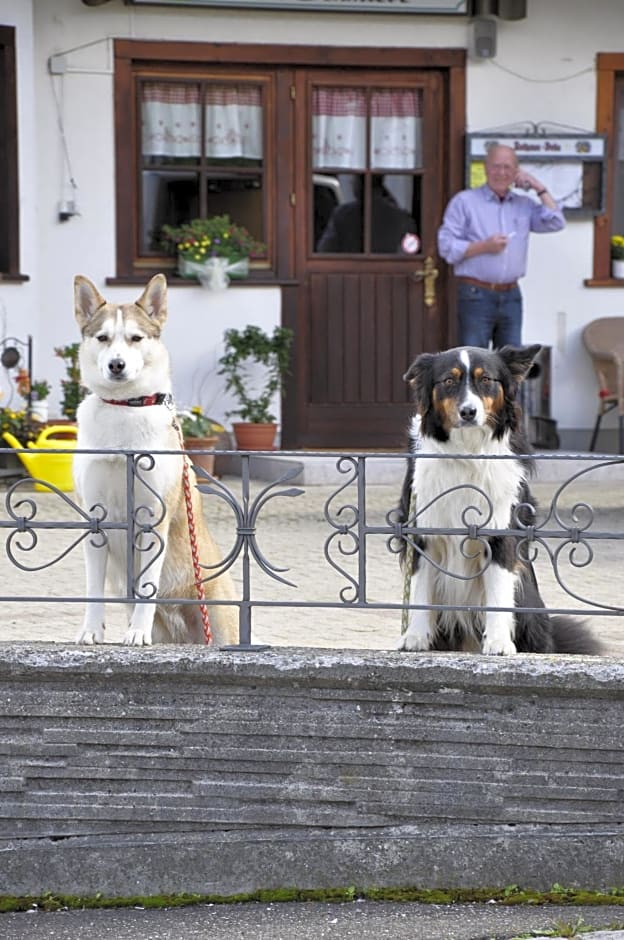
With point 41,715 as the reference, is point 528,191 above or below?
above

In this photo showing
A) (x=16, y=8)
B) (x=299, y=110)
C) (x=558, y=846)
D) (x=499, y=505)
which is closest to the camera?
(x=558, y=846)

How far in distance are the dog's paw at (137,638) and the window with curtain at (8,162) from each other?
7.10m

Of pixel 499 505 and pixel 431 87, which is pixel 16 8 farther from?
pixel 499 505

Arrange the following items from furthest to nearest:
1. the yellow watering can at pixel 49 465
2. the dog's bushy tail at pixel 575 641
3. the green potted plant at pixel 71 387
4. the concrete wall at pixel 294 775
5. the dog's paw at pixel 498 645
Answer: the green potted plant at pixel 71 387 < the yellow watering can at pixel 49 465 < the dog's bushy tail at pixel 575 641 < the dog's paw at pixel 498 645 < the concrete wall at pixel 294 775

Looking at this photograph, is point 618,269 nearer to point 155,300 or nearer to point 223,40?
point 223,40

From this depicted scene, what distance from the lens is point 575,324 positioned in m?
12.1

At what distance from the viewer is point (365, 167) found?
38.8ft

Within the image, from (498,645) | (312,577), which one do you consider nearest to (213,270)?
(312,577)

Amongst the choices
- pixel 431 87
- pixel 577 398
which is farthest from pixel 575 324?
pixel 431 87

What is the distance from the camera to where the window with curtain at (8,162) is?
1100cm

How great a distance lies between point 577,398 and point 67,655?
8.65 m

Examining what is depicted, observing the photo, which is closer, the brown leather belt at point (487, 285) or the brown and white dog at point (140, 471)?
the brown and white dog at point (140, 471)

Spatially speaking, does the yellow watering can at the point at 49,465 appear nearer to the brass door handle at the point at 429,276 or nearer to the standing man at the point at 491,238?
the standing man at the point at 491,238

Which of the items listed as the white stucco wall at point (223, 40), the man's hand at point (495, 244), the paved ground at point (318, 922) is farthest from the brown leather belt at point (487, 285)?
the paved ground at point (318, 922)
